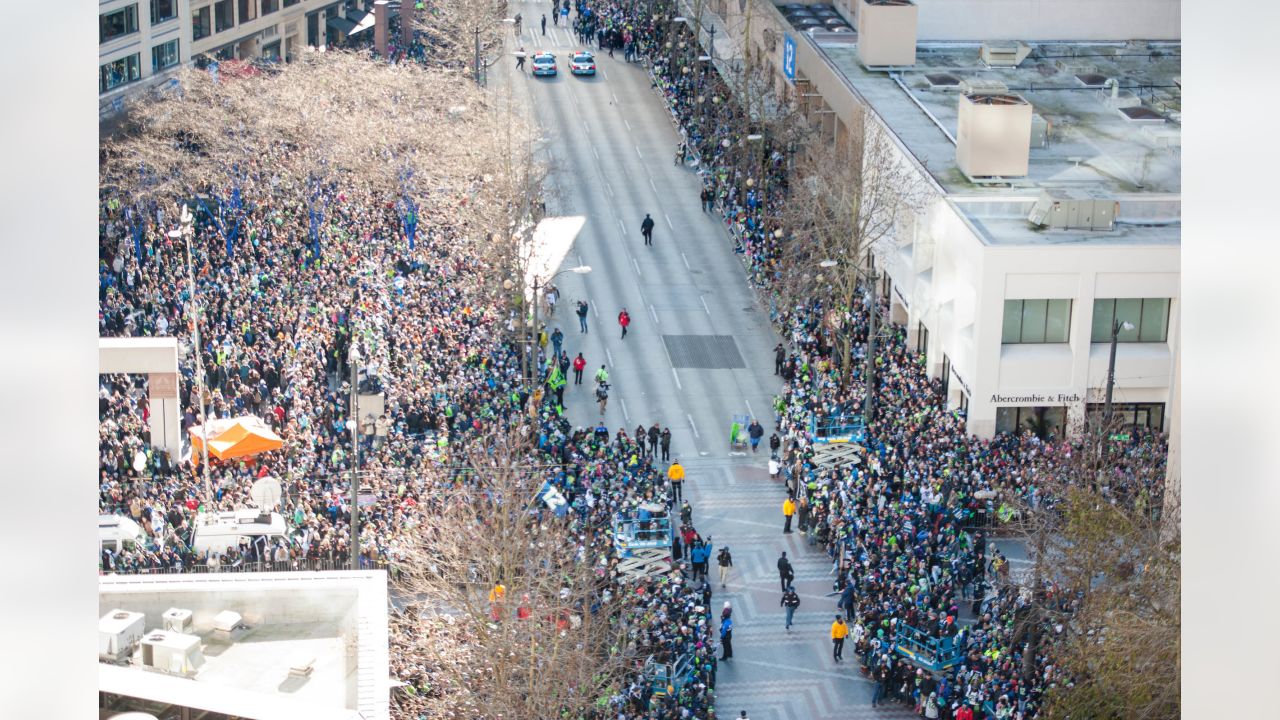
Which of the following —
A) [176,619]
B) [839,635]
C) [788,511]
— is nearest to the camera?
[176,619]

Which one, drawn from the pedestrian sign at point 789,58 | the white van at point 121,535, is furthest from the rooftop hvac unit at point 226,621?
the pedestrian sign at point 789,58

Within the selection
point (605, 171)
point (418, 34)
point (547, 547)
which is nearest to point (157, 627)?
point (547, 547)

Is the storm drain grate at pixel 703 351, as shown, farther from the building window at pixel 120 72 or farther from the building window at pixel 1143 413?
the building window at pixel 120 72

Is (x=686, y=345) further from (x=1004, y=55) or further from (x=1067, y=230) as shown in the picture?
(x=1004, y=55)

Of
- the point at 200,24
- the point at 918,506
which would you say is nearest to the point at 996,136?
the point at 918,506
